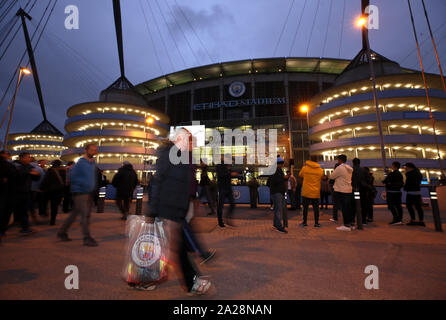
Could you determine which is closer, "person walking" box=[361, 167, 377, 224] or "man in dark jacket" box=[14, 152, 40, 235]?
"man in dark jacket" box=[14, 152, 40, 235]

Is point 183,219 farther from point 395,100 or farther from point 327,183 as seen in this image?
point 395,100

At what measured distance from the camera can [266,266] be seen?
114 inches

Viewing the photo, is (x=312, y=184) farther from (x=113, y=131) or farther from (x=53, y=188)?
→ (x=113, y=131)

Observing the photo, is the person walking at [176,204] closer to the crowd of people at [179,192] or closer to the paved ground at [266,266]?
the crowd of people at [179,192]

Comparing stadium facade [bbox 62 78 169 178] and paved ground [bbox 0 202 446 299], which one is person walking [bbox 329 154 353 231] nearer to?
paved ground [bbox 0 202 446 299]

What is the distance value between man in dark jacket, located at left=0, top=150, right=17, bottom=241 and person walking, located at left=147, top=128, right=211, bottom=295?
4246 mm

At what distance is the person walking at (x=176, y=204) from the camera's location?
6.49 feet

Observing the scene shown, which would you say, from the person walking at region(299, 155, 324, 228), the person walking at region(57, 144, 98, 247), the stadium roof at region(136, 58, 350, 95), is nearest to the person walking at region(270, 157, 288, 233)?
the person walking at region(299, 155, 324, 228)

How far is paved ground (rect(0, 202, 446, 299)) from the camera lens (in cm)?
211

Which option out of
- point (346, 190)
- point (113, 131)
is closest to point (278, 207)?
point (346, 190)

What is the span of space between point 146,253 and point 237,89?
48033 mm

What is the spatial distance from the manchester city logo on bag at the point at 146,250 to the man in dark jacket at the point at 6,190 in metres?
4.13
